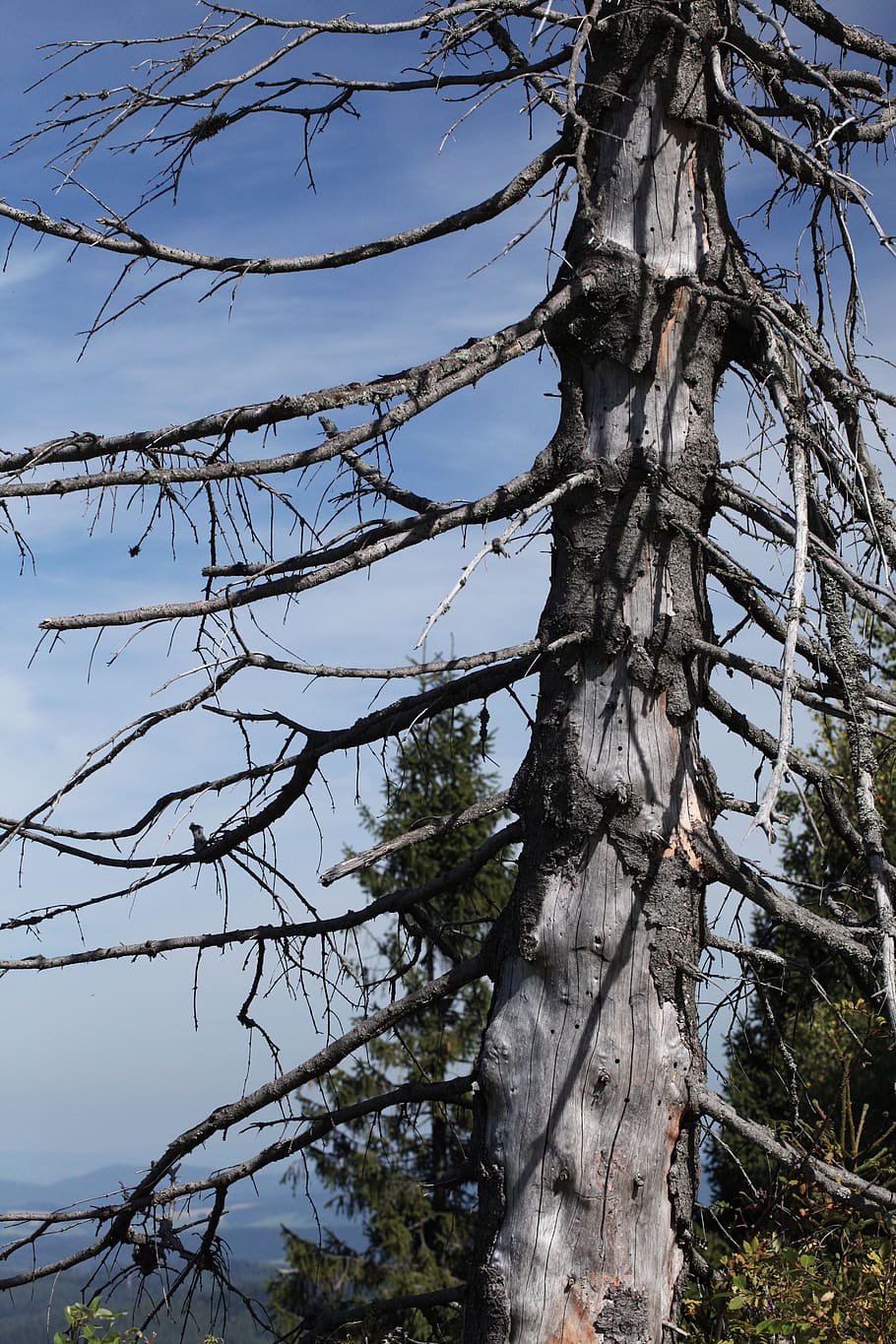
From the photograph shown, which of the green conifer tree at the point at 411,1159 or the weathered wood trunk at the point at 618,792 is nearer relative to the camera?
the weathered wood trunk at the point at 618,792

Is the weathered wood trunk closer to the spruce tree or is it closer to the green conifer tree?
the spruce tree

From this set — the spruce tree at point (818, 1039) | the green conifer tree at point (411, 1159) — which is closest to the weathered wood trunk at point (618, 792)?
the spruce tree at point (818, 1039)

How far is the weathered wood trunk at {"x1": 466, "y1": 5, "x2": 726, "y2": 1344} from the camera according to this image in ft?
11.8

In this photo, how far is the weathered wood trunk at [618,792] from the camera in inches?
142

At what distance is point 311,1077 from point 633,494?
2.41 meters

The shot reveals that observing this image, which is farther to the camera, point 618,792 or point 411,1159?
point 411,1159

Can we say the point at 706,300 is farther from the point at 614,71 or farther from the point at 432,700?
the point at 432,700

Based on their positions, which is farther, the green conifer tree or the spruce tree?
the green conifer tree

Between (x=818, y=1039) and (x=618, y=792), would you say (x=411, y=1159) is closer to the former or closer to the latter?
(x=818, y=1039)

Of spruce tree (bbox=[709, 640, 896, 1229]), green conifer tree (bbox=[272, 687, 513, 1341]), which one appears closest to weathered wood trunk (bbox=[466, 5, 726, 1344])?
spruce tree (bbox=[709, 640, 896, 1229])

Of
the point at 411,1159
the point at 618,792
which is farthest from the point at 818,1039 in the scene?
the point at 618,792

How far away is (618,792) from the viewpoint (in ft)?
12.6

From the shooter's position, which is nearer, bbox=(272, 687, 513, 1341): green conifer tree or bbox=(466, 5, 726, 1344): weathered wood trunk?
bbox=(466, 5, 726, 1344): weathered wood trunk

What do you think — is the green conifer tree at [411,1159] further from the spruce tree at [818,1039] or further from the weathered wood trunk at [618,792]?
the weathered wood trunk at [618,792]
